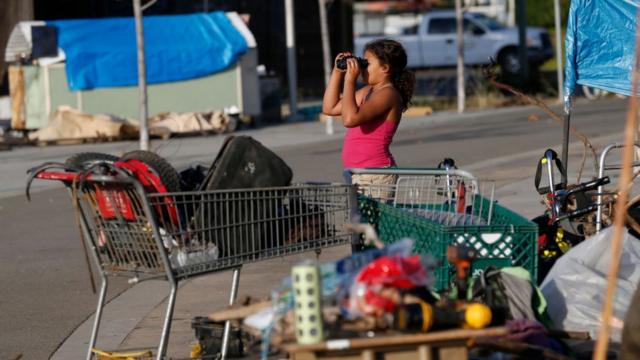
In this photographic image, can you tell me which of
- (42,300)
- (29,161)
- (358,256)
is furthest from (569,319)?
(29,161)

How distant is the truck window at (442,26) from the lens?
130ft

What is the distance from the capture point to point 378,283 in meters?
4.20

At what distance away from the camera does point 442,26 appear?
130ft

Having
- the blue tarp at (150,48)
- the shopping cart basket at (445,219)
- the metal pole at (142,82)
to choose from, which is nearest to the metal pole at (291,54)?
the blue tarp at (150,48)

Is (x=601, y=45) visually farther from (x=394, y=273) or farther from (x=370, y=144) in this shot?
(x=394, y=273)

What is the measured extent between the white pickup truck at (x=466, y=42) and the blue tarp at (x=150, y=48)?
42.9 feet

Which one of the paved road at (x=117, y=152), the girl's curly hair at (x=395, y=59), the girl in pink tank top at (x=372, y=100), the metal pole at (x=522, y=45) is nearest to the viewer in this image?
the girl in pink tank top at (x=372, y=100)

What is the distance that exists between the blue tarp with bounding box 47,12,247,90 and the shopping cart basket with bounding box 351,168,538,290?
18076 mm

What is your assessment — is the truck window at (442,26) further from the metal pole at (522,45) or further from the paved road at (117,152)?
the paved road at (117,152)

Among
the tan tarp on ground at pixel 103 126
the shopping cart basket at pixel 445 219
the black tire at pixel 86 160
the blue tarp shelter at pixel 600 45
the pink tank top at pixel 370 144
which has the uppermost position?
the blue tarp shelter at pixel 600 45

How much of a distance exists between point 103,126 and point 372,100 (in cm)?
1647

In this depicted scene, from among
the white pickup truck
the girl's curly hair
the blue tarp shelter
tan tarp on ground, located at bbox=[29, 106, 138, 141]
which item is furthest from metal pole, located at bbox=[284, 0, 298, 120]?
the girl's curly hair

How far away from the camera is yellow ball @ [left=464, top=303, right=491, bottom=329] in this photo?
14.2ft

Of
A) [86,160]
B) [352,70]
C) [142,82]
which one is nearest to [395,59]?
[352,70]
